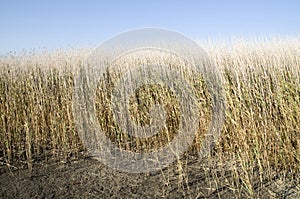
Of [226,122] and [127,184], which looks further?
→ [226,122]

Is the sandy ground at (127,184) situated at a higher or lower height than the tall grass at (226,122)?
lower

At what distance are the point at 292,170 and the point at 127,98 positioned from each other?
1.66 metres

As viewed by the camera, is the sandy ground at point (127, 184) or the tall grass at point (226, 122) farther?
the tall grass at point (226, 122)

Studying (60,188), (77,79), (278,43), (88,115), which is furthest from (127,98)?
(278,43)

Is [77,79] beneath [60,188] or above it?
above

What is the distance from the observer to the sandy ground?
1836 millimetres

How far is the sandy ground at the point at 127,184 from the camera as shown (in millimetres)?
1836

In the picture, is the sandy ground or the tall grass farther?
the tall grass

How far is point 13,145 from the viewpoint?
2662 millimetres

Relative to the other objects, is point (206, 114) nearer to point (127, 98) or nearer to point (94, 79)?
point (127, 98)

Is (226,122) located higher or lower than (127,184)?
higher

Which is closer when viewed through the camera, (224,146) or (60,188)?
(60,188)

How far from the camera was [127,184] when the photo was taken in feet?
6.59

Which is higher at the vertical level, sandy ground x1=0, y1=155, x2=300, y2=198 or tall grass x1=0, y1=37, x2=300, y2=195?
tall grass x1=0, y1=37, x2=300, y2=195
